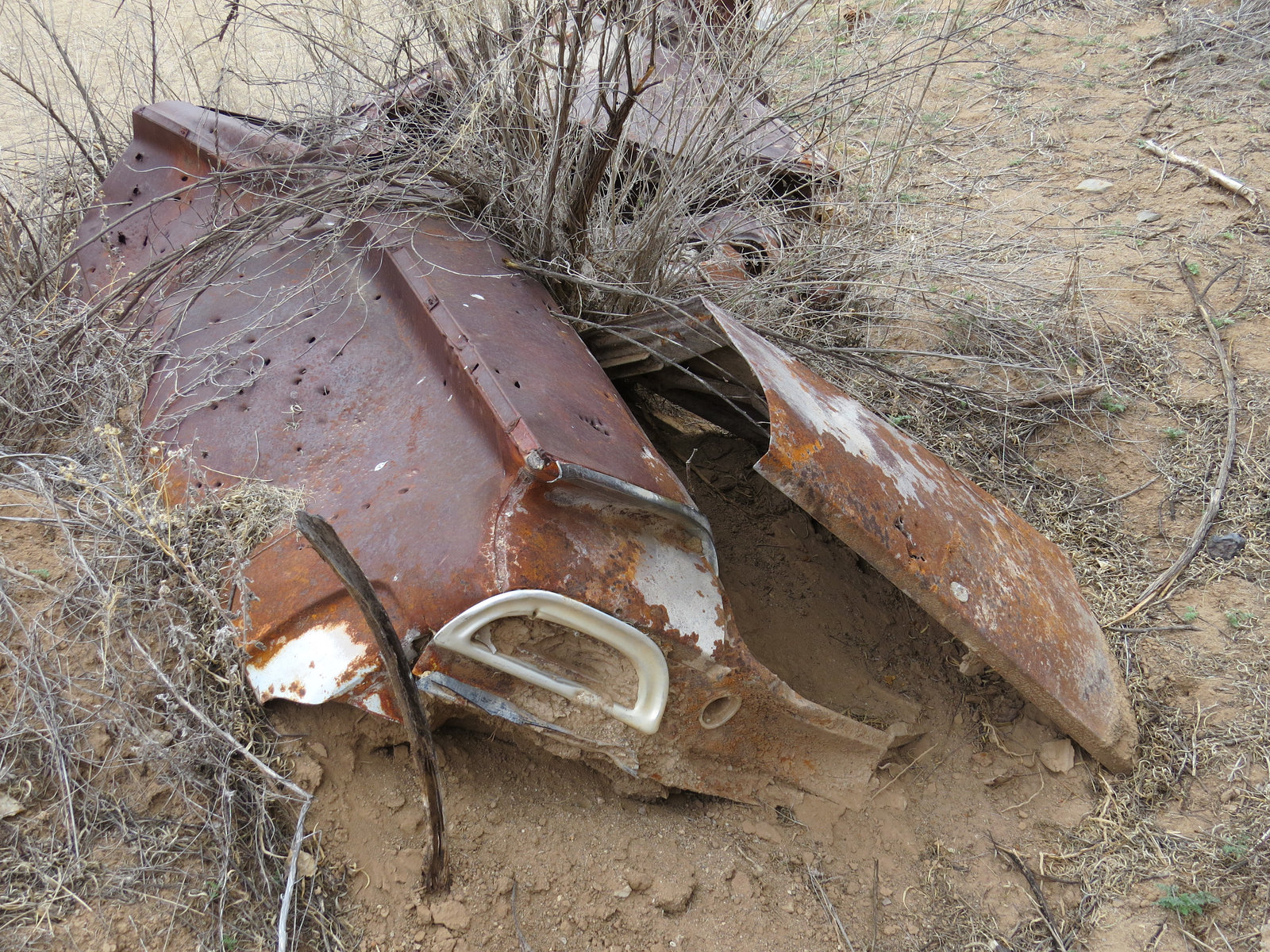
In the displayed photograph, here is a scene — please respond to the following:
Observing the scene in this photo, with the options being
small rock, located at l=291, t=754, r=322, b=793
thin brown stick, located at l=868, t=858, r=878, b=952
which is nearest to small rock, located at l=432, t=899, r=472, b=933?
small rock, located at l=291, t=754, r=322, b=793

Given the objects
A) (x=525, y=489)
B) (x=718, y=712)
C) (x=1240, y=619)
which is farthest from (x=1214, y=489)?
(x=525, y=489)

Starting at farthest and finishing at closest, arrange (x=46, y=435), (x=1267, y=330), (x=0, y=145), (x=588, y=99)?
1. (x=0, y=145)
2. (x=1267, y=330)
3. (x=588, y=99)
4. (x=46, y=435)

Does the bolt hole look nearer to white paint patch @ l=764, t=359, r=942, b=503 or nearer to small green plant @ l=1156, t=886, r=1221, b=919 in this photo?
white paint patch @ l=764, t=359, r=942, b=503

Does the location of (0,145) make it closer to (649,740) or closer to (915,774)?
(649,740)

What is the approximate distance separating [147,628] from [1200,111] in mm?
5827

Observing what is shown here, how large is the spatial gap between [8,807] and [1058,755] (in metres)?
2.49

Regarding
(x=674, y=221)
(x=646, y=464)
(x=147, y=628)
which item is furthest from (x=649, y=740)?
(x=674, y=221)

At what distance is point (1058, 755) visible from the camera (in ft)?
7.54

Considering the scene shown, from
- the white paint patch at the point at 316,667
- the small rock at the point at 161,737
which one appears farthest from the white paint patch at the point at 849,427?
the small rock at the point at 161,737

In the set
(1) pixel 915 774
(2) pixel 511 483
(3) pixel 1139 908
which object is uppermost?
(2) pixel 511 483

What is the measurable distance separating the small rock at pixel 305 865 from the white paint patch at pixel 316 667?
0.32 metres

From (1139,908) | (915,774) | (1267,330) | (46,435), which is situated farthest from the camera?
(1267,330)

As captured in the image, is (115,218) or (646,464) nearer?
(646,464)

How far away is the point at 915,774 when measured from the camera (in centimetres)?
230
